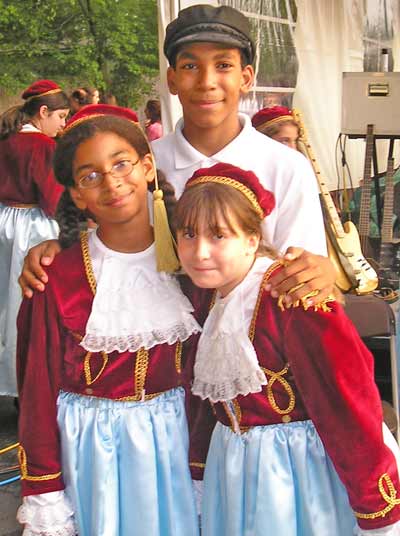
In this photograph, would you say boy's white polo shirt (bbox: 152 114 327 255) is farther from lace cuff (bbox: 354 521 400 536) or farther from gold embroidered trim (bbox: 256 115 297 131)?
gold embroidered trim (bbox: 256 115 297 131)

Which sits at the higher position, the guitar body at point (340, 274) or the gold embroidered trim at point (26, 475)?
the gold embroidered trim at point (26, 475)

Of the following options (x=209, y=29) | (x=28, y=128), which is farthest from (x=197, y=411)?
(x=28, y=128)

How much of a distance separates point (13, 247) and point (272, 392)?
8.03 feet

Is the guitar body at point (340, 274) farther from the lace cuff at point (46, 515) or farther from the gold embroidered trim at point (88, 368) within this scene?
the lace cuff at point (46, 515)

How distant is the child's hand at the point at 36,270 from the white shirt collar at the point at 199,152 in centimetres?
40

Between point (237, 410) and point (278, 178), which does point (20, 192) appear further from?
point (237, 410)

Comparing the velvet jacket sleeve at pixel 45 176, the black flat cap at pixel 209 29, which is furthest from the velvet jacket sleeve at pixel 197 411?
the velvet jacket sleeve at pixel 45 176

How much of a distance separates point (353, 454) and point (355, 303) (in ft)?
3.55

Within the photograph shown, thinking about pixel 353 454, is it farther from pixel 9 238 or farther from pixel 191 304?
pixel 9 238

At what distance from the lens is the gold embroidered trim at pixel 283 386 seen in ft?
4.61

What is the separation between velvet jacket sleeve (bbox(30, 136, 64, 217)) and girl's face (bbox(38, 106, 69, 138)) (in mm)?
136

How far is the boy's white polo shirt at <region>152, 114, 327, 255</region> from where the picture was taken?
5.42 ft

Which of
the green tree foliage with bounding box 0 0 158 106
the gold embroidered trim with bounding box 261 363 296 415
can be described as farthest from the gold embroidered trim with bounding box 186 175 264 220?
the green tree foliage with bounding box 0 0 158 106

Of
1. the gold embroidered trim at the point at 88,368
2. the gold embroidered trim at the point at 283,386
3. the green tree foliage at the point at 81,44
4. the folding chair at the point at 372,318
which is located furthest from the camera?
the green tree foliage at the point at 81,44
